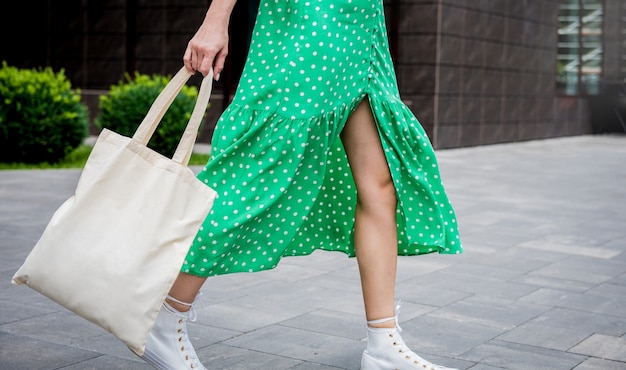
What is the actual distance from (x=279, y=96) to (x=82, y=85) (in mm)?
14513

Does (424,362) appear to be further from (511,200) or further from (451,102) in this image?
(451,102)

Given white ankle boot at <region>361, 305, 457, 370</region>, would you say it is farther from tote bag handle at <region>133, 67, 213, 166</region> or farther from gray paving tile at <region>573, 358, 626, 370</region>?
tote bag handle at <region>133, 67, 213, 166</region>

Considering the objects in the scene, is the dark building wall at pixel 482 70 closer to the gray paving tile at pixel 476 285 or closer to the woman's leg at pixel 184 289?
the gray paving tile at pixel 476 285

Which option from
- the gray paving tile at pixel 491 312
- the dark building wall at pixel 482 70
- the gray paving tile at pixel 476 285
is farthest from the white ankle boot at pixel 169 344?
the dark building wall at pixel 482 70

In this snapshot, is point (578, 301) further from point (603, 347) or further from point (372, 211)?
point (372, 211)

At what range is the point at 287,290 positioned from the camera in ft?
14.8

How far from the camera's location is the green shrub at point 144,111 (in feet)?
37.5

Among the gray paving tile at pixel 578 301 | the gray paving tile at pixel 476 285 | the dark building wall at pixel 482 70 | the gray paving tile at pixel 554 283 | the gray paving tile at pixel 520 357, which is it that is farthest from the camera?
the dark building wall at pixel 482 70

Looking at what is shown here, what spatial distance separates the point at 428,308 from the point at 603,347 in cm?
83

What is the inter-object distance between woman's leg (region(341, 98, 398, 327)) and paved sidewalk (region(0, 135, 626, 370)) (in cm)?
35

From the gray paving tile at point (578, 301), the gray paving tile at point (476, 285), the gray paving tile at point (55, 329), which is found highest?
the gray paving tile at point (55, 329)

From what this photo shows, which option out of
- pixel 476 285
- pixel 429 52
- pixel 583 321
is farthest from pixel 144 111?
pixel 583 321

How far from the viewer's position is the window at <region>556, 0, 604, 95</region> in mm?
19355

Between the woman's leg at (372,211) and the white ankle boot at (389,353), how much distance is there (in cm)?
3
